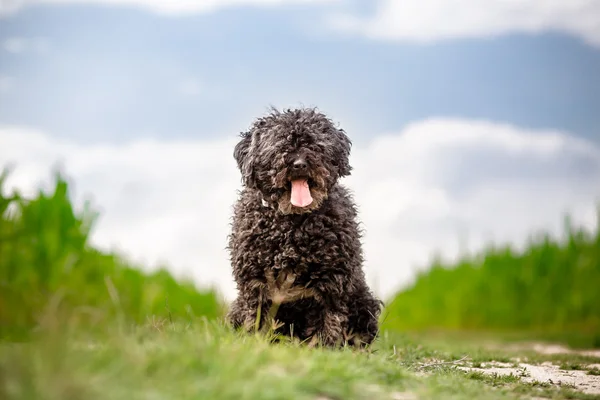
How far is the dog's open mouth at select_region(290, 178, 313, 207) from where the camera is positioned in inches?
239

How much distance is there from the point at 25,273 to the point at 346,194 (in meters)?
3.32

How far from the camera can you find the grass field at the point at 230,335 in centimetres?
363

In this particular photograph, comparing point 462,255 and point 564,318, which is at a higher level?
point 462,255

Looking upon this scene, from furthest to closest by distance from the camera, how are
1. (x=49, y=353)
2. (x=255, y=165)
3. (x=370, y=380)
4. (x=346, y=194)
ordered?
(x=346, y=194) < (x=255, y=165) < (x=370, y=380) < (x=49, y=353)

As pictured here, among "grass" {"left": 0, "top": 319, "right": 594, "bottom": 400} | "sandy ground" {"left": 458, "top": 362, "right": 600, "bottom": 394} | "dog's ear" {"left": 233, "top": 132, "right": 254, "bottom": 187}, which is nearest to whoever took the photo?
"grass" {"left": 0, "top": 319, "right": 594, "bottom": 400}

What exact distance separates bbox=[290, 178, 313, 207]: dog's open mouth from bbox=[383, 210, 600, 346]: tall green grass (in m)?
8.17

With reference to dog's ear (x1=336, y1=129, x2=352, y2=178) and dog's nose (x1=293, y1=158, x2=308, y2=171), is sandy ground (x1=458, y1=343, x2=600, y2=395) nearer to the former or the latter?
dog's ear (x1=336, y1=129, x2=352, y2=178)

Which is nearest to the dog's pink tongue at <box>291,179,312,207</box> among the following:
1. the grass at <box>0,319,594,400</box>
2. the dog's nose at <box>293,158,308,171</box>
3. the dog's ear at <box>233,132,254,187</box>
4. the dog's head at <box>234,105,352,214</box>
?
the dog's head at <box>234,105,352,214</box>

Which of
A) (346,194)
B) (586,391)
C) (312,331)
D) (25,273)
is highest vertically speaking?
(346,194)

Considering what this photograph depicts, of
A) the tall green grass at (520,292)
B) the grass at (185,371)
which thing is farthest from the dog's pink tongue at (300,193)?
the tall green grass at (520,292)

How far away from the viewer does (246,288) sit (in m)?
6.45

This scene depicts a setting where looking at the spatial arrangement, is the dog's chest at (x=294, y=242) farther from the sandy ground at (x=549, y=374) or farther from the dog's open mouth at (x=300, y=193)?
the sandy ground at (x=549, y=374)

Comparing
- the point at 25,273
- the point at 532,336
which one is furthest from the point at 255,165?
the point at 532,336

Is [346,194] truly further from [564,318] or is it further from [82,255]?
[564,318]
